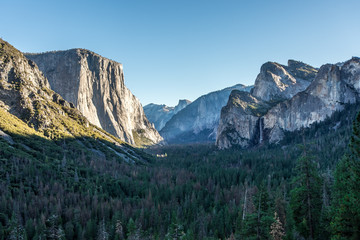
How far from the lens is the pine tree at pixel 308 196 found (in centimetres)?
2989

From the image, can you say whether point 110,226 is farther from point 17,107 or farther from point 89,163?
point 17,107

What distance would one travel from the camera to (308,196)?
1191 inches

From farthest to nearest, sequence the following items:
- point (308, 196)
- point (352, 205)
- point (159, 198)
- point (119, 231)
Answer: point (159, 198)
point (119, 231)
point (308, 196)
point (352, 205)

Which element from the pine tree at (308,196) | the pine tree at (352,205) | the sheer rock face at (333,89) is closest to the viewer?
the pine tree at (352,205)

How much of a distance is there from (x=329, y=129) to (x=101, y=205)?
170678mm

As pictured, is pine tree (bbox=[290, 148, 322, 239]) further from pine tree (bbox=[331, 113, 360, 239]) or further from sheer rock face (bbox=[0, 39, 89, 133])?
sheer rock face (bbox=[0, 39, 89, 133])

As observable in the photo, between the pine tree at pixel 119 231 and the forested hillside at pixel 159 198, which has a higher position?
the forested hillside at pixel 159 198

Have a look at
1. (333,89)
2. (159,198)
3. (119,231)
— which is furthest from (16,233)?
(333,89)

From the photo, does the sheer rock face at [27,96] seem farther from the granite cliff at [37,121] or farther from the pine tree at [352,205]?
the pine tree at [352,205]

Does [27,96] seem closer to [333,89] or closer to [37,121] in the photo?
[37,121]

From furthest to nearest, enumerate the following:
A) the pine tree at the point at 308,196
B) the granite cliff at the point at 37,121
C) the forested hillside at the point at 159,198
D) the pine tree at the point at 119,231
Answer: the granite cliff at the point at 37,121 < the pine tree at the point at 119,231 < the forested hillside at the point at 159,198 < the pine tree at the point at 308,196

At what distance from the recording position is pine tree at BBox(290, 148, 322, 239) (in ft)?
98.1

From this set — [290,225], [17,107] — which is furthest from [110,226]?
[17,107]

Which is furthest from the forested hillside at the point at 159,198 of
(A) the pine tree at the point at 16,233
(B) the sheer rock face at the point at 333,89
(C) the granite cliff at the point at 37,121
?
(B) the sheer rock face at the point at 333,89
